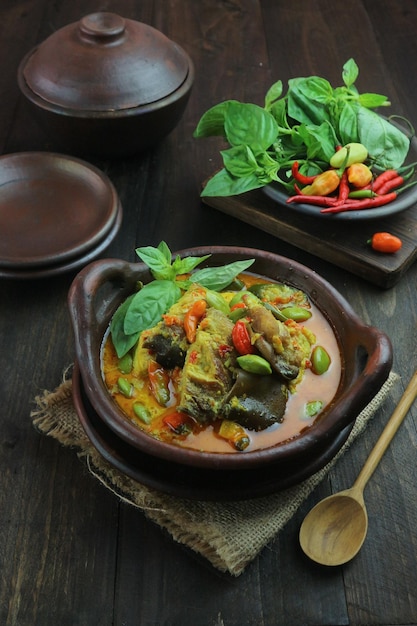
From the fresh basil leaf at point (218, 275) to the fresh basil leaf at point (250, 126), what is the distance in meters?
0.74

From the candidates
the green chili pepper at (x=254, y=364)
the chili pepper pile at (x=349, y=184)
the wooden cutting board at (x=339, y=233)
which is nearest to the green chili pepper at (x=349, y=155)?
the chili pepper pile at (x=349, y=184)

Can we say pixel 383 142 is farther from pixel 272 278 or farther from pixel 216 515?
pixel 216 515

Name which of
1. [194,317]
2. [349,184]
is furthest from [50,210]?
[349,184]

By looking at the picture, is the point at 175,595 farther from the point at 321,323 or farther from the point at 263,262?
the point at 263,262

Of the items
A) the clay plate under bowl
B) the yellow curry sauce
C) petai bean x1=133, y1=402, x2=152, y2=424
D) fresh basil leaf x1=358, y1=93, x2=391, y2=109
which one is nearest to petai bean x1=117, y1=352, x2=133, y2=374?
the yellow curry sauce

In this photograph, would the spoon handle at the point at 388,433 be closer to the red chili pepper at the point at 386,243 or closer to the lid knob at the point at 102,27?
the red chili pepper at the point at 386,243

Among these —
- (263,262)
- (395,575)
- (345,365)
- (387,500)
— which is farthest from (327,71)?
(395,575)

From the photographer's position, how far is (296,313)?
1.80 metres

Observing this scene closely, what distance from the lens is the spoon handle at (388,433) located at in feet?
5.64

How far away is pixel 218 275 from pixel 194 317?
0.19 metres

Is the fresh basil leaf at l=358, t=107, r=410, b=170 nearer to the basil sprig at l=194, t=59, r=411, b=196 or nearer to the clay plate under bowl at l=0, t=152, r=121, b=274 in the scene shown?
the basil sprig at l=194, t=59, r=411, b=196

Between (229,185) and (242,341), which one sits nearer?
(242,341)

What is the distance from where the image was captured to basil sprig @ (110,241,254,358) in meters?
1.72

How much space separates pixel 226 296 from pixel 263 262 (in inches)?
5.9
